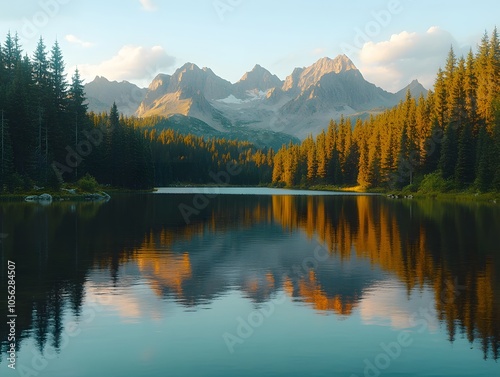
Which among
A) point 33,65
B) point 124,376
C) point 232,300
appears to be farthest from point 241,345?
Result: point 33,65

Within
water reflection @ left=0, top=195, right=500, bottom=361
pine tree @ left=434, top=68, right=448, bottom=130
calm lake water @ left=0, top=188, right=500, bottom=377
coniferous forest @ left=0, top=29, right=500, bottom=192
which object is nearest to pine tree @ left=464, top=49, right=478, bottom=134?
coniferous forest @ left=0, top=29, right=500, bottom=192

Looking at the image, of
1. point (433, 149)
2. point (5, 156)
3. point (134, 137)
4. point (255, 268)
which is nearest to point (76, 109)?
point (134, 137)

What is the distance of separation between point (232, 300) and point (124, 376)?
25.2 ft

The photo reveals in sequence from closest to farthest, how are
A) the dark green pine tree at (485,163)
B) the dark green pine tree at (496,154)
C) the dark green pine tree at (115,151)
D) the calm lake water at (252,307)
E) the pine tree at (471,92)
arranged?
1. the calm lake water at (252,307)
2. the dark green pine tree at (496,154)
3. the dark green pine tree at (485,163)
4. the pine tree at (471,92)
5. the dark green pine tree at (115,151)

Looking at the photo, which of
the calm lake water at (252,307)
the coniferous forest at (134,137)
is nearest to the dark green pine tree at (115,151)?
the coniferous forest at (134,137)

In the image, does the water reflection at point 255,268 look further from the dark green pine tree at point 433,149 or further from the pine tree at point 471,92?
the dark green pine tree at point 433,149

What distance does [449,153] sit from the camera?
348 ft

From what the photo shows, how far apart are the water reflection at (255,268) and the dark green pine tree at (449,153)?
6162cm

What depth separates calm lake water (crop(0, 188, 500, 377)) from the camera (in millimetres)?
13109

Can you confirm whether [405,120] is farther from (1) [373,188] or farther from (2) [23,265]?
(2) [23,265]

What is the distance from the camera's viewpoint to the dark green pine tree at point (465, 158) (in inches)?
3939

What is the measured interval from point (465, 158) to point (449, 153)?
653 centimetres

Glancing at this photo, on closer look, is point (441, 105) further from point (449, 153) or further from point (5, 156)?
point (5, 156)

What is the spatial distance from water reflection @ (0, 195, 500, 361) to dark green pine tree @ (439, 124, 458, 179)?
61.6 metres
